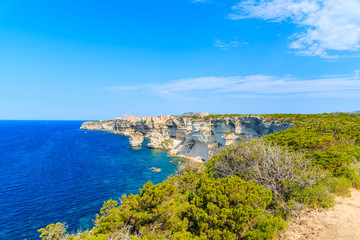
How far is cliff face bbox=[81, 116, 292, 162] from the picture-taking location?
47.0m

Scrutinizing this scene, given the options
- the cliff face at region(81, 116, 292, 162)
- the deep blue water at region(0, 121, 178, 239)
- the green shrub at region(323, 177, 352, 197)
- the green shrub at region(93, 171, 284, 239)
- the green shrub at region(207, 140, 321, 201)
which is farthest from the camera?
the cliff face at region(81, 116, 292, 162)

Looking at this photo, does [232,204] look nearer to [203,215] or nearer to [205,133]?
[203,215]

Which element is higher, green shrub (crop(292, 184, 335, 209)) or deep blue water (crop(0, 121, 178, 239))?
green shrub (crop(292, 184, 335, 209))

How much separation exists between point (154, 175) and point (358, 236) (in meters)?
37.6

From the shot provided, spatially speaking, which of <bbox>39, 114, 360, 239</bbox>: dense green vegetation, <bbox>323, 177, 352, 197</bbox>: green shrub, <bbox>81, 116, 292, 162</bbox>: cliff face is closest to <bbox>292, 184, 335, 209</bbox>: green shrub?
<bbox>39, 114, 360, 239</bbox>: dense green vegetation

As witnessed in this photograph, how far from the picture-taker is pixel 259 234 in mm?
7234

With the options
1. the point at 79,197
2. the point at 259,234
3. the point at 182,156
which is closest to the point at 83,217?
the point at 79,197

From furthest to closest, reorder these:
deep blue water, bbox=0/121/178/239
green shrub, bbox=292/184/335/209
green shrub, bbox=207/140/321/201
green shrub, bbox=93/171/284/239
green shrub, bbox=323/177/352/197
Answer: deep blue water, bbox=0/121/178/239, green shrub, bbox=323/177/352/197, green shrub, bbox=207/140/321/201, green shrub, bbox=292/184/335/209, green shrub, bbox=93/171/284/239

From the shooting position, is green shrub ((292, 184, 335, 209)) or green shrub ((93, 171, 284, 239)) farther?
green shrub ((292, 184, 335, 209))

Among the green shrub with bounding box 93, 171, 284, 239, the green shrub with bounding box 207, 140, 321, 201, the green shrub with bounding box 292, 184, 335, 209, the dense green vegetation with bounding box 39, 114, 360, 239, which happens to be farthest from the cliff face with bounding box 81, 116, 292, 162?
the green shrub with bounding box 93, 171, 284, 239

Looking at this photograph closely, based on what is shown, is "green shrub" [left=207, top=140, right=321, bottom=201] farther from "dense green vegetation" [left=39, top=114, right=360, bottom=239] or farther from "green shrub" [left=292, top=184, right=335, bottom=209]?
"green shrub" [left=292, top=184, right=335, bottom=209]

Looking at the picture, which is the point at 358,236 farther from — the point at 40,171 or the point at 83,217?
the point at 40,171

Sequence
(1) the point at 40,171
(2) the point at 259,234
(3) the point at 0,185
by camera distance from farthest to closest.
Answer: (1) the point at 40,171 → (3) the point at 0,185 → (2) the point at 259,234

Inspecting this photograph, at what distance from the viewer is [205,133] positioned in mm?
58438
